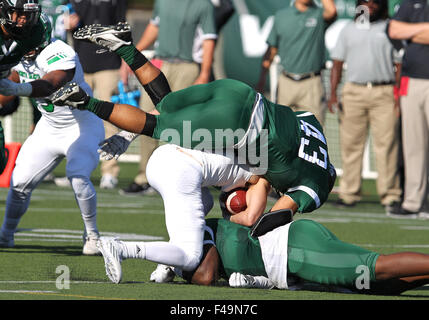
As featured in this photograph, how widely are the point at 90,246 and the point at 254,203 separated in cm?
173

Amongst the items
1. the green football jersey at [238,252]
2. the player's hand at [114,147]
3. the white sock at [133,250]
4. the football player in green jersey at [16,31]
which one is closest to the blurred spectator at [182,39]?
the football player in green jersey at [16,31]

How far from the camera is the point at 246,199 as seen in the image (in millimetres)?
6789

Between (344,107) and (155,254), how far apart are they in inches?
262

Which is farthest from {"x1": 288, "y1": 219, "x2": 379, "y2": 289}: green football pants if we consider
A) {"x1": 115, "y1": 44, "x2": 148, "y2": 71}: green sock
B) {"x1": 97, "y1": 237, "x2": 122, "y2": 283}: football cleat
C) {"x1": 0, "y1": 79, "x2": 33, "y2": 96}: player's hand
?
{"x1": 0, "y1": 79, "x2": 33, "y2": 96}: player's hand

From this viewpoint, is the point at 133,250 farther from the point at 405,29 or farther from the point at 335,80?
the point at 335,80

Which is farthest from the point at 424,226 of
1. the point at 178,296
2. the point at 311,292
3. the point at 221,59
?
the point at 221,59

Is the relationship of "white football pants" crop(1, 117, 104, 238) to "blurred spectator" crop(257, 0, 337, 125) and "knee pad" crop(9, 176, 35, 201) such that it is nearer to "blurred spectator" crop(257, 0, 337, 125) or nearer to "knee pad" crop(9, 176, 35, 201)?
"knee pad" crop(9, 176, 35, 201)

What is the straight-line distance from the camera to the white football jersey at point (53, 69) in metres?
7.93

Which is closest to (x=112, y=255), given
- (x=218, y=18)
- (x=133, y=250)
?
(x=133, y=250)

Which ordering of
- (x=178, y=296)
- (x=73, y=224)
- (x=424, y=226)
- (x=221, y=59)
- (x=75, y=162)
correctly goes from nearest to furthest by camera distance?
(x=178, y=296) → (x=75, y=162) → (x=73, y=224) → (x=424, y=226) → (x=221, y=59)

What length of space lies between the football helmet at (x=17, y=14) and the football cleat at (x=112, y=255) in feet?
6.70

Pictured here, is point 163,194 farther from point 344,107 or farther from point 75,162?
point 344,107

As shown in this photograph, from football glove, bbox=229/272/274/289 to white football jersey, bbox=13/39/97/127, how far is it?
244 cm
